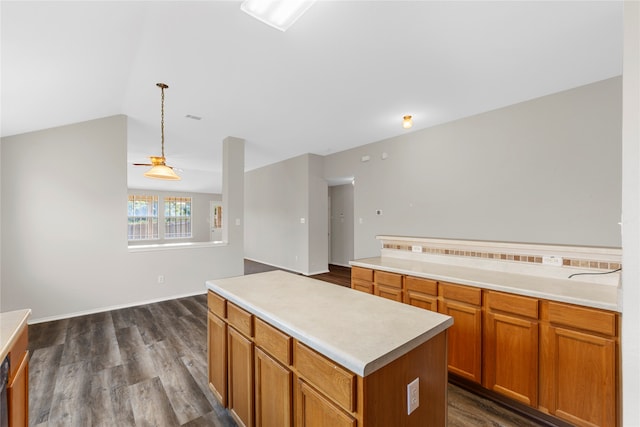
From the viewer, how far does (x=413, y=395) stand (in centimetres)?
103

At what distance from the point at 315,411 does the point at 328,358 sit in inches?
9.7

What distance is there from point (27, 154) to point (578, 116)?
6.71 meters

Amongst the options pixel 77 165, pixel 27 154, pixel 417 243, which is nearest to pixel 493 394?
pixel 417 243

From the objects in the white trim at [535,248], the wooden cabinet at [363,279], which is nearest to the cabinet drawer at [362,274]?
the wooden cabinet at [363,279]

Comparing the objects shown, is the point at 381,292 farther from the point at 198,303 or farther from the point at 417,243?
the point at 198,303

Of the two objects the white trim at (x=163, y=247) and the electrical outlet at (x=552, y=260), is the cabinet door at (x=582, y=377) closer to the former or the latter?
the electrical outlet at (x=552, y=260)

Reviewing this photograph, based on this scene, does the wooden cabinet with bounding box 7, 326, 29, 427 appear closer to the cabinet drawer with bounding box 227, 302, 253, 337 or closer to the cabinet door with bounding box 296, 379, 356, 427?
the cabinet drawer with bounding box 227, 302, 253, 337

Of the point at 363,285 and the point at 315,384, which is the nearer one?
the point at 315,384

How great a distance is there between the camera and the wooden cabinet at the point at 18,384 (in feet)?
3.56

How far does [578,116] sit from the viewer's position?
10.1 ft

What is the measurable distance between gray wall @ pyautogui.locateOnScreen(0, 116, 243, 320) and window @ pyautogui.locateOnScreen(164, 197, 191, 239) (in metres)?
6.13

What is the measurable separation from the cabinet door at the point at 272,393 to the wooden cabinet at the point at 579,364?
159 centimetres

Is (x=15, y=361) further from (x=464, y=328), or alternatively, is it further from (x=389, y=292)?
(x=464, y=328)

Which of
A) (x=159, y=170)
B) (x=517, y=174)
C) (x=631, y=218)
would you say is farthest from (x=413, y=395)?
(x=517, y=174)
